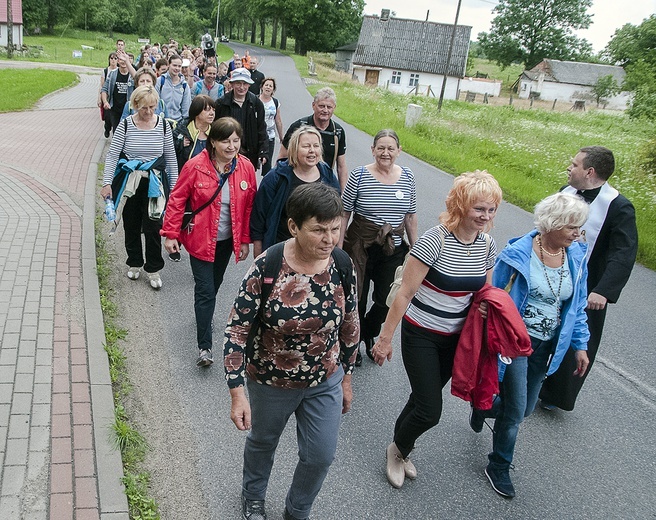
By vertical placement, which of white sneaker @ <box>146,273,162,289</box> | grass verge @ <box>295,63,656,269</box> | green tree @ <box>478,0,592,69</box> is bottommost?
grass verge @ <box>295,63,656,269</box>

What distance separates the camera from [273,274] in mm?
2682

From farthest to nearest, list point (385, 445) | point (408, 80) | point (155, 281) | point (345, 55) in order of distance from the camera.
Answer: point (345, 55) → point (408, 80) → point (155, 281) → point (385, 445)

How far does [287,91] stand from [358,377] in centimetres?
2783

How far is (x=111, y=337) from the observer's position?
5.02 metres

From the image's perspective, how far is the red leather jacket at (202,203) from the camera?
4547 mm

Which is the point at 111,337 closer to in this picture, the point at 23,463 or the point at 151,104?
the point at 23,463

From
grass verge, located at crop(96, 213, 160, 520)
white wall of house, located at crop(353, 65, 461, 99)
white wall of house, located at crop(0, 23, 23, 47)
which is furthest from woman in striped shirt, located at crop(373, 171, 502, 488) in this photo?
white wall of house, located at crop(0, 23, 23, 47)

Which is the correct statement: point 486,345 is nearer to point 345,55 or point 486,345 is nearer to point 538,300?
point 538,300

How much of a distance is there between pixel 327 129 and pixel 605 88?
2526 inches

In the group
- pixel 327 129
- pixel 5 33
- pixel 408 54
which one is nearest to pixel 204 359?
pixel 327 129

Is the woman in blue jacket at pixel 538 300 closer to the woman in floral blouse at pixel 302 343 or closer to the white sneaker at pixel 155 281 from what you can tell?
the woman in floral blouse at pixel 302 343

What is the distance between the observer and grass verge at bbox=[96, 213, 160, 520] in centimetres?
322

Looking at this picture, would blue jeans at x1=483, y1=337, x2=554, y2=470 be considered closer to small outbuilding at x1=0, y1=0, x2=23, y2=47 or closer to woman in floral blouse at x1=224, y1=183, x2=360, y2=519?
woman in floral blouse at x1=224, y1=183, x2=360, y2=519

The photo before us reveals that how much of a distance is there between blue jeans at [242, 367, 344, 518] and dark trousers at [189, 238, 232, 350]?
1.88 meters
